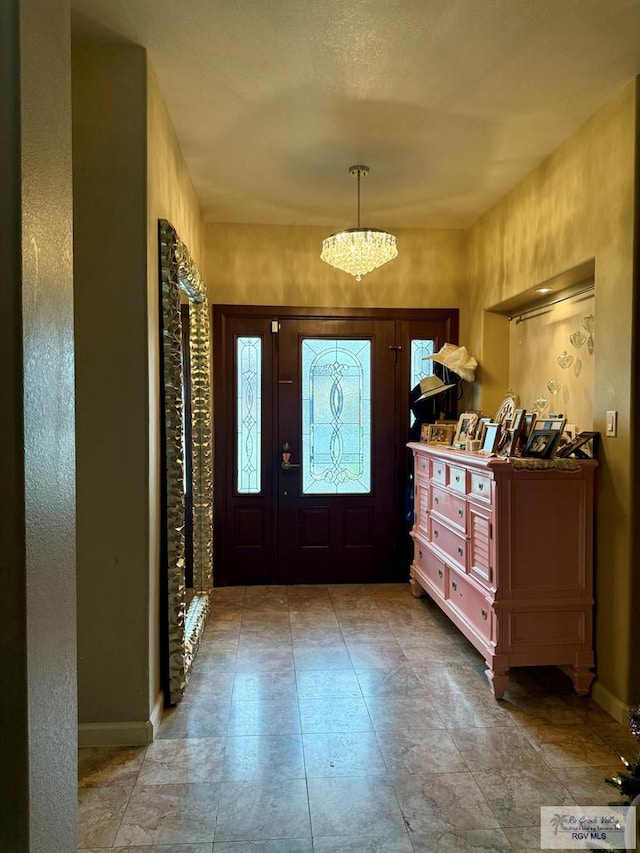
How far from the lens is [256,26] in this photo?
83.9 inches

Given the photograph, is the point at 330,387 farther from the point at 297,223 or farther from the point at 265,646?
the point at 265,646

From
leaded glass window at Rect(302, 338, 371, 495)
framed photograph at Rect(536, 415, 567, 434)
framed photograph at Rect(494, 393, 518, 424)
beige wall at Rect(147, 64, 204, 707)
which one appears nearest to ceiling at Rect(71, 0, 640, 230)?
beige wall at Rect(147, 64, 204, 707)

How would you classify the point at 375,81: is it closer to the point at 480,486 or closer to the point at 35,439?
the point at 480,486

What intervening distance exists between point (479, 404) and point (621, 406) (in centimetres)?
174

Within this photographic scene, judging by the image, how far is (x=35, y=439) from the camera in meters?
1.06

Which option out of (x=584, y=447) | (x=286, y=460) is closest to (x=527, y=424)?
(x=584, y=447)

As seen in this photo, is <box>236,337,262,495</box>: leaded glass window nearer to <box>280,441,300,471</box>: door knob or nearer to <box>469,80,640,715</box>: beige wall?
<box>280,441,300,471</box>: door knob

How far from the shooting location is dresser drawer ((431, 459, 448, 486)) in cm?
355

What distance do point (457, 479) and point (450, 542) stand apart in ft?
1.32

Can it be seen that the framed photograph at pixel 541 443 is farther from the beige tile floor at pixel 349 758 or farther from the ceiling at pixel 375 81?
the ceiling at pixel 375 81

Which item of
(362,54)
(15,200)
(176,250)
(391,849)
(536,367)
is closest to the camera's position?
(15,200)

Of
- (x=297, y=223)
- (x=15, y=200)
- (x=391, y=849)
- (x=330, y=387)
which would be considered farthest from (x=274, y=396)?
(x=15, y=200)

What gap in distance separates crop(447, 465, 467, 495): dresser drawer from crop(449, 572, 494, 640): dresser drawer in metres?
0.51

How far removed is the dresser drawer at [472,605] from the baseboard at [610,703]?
1.81 ft
